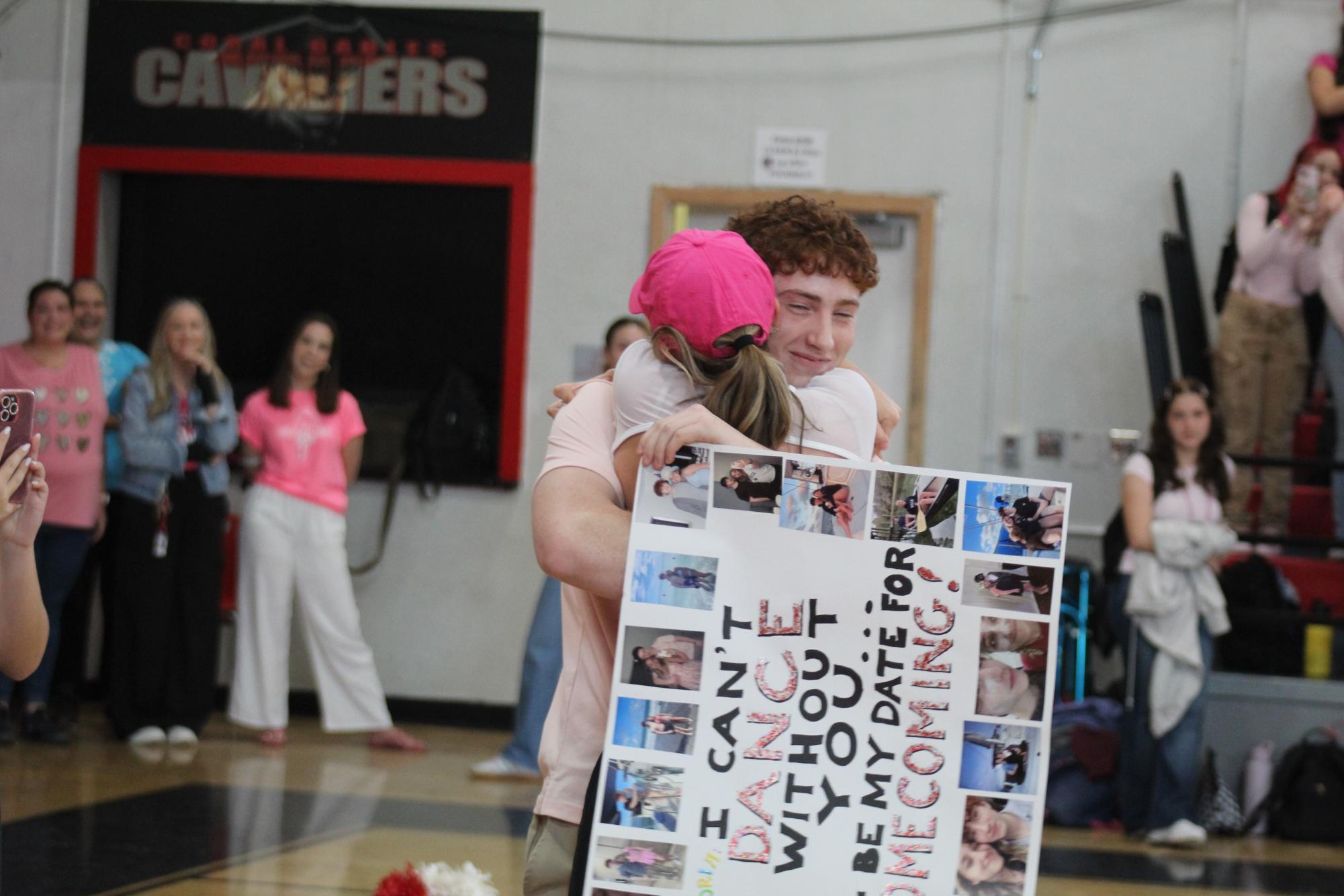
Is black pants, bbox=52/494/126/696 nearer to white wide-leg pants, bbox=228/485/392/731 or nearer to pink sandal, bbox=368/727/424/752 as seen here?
white wide-leg pants, bbox=228/485/392/731

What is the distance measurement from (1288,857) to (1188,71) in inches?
133

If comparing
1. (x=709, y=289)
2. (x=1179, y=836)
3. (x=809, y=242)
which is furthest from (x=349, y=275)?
(x=709, y=289)

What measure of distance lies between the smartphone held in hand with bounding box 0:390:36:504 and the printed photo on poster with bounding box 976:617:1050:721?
1.19 m

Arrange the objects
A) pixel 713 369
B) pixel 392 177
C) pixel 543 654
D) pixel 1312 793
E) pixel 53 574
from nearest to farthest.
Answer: pixel 713 369 < pixel 543 654 < pixel 1312 793 < pixel 53 574 < pixel 392 177

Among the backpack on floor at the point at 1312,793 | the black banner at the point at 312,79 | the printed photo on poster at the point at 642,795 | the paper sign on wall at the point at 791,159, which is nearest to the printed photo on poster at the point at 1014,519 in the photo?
the printed photo on poster at the point at 642,795

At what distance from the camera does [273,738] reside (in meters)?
5.93

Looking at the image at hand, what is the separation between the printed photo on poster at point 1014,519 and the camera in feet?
5.00

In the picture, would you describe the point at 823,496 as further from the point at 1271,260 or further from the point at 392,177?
the point at 392,177

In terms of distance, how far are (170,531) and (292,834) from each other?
196cm

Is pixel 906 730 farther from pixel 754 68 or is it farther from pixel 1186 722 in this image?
pixel 754 68

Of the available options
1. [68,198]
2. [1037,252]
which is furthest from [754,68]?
[68,198]

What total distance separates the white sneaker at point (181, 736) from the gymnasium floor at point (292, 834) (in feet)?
0.53

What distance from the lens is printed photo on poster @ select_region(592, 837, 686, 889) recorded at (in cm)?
146

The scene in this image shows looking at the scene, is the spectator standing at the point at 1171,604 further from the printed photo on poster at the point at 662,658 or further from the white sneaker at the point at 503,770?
the printed photo on poster at the point at 662,658
